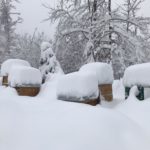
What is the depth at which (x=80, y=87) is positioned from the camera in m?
7.41

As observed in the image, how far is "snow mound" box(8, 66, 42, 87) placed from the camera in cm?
1045

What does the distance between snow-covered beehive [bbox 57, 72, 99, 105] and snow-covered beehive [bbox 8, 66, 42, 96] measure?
309cm

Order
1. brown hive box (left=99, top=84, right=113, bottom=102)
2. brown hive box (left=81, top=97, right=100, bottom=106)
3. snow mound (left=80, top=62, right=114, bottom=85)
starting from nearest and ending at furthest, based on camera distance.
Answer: brown hive box (left=81, top=97, right=100, bottom=106)
snow mound (left=80, top=62, right=114, bottom=85)
brown hive box (left=99, top=84, right=113, bottom=102)

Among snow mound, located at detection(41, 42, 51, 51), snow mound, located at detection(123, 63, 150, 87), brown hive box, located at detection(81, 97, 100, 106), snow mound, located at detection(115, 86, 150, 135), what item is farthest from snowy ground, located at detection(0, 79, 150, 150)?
snow mound, located at detection(41, 42, 51, 51)

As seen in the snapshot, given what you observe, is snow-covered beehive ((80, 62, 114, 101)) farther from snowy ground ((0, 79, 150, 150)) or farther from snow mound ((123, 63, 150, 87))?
snowy ground ((0, 79, 150, 150))

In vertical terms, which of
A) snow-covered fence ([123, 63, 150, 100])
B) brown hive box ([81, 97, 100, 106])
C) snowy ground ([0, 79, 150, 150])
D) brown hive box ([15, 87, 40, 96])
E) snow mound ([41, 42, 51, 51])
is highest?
snow mound ([41, 42, 51, 51])

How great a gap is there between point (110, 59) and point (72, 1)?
170 inches

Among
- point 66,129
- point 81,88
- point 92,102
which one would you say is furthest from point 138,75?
point 66,129

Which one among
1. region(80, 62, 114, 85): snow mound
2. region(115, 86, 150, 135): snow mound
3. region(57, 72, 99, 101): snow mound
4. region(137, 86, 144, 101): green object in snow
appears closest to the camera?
region(115, 86, 150, 135): snow mound

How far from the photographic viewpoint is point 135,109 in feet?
23.8

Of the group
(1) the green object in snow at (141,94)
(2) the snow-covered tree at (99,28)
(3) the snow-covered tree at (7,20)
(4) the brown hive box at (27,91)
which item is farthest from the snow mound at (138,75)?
(3) the snow-covered tree at (7,20)

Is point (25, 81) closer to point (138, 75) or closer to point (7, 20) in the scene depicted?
point (138, 75)

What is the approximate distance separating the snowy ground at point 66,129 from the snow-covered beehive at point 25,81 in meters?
4.42

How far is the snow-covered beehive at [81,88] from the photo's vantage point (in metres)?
7.43
